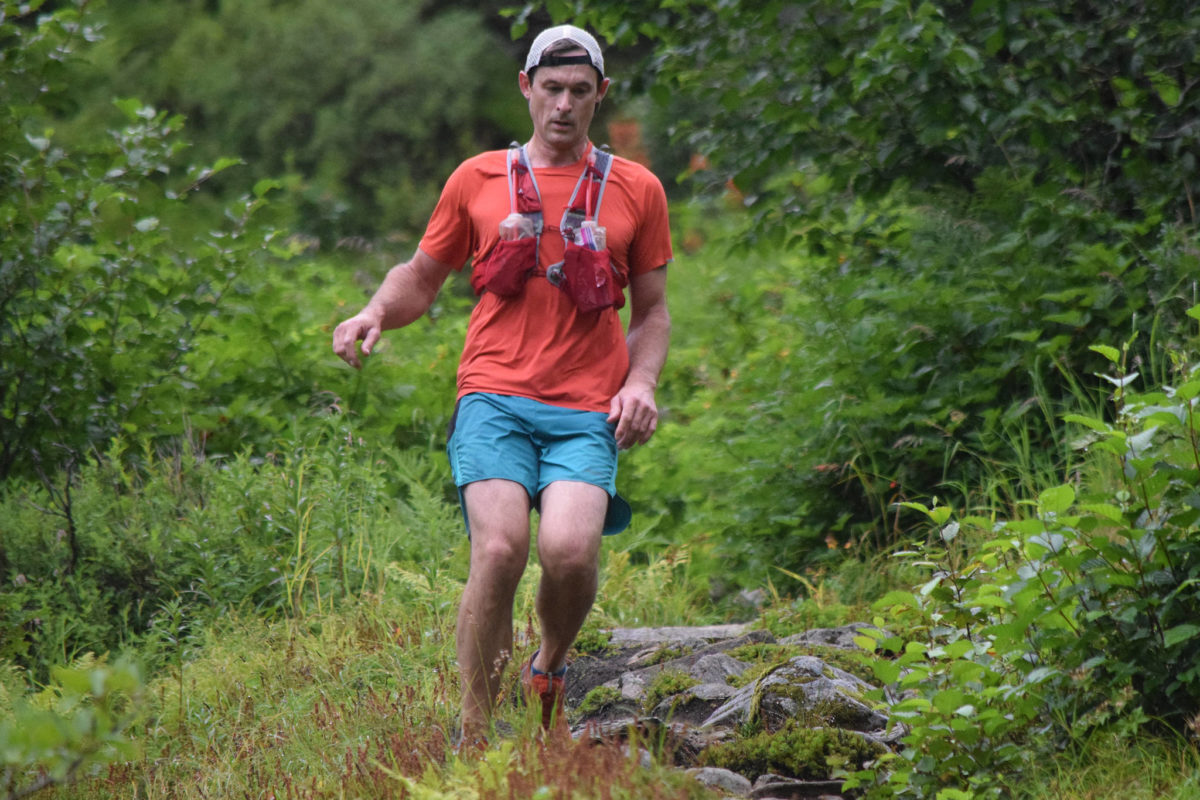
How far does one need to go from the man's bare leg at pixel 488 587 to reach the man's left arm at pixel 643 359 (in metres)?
0.38

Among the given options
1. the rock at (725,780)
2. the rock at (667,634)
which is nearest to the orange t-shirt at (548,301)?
the rock at (725,780)

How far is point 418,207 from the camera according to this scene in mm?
18625

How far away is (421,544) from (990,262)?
3112 mm

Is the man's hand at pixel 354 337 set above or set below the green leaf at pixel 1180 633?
above

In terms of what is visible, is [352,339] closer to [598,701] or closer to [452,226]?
[452,226]

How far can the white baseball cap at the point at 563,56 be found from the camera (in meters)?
3.96

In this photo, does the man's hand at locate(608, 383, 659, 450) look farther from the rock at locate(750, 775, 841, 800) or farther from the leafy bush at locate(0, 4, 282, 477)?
the leafy bush at locate(0, 4, 282, 477)

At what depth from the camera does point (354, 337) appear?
12.7 ft

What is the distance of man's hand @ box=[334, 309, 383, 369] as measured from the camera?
3820mm

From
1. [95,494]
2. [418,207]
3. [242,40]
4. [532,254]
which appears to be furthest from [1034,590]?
[242,40]

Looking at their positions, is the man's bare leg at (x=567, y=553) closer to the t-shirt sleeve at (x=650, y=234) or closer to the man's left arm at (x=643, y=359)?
the man's left arm at (x=643, y=359)

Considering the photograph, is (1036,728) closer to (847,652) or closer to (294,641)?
(847,652)

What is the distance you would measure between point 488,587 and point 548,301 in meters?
0.89

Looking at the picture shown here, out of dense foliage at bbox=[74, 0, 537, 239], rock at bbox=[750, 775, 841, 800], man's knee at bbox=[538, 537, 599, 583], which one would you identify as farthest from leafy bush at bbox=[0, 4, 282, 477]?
dense foliage at bbox=[74, 0, 537, 239]
